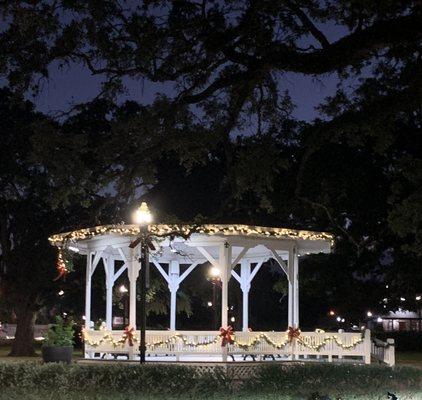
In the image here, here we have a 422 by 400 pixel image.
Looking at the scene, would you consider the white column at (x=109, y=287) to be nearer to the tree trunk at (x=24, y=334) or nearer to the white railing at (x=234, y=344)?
the white railing at (x=234, y=344)

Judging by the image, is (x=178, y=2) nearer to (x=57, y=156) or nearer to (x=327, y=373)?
(x=57, y=156)

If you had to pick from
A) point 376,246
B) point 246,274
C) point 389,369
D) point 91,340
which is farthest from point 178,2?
point 376,246

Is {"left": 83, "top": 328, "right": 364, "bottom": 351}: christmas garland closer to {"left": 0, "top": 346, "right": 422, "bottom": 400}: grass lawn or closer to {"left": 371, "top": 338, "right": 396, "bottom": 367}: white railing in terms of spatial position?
{"left": 371, "top": 338, "right": 396, "bottom": 367}: white railing

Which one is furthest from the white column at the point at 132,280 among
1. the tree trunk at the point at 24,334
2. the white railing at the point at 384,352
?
the tree trunk at the point at 24,334

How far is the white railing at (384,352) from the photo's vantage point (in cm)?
2589

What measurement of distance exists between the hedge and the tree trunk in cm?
2936

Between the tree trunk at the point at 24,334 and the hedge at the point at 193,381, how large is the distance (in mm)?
29363

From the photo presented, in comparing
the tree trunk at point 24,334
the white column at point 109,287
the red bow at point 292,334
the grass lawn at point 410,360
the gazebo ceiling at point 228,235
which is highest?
the gazebo ceiling at point 228,235

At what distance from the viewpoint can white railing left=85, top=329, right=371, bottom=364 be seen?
24.7m

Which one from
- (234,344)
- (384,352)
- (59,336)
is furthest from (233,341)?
(384,352)

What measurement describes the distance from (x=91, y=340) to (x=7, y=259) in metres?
19.8

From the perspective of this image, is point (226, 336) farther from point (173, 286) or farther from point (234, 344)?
point (173, 286)

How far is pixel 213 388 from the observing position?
45.8 feet

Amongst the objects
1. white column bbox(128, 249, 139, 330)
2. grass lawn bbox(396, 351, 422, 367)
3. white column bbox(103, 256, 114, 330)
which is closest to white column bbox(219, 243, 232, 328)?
white column bbox(128, 249, 139, 330)
